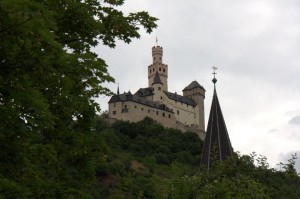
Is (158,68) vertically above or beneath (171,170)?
above

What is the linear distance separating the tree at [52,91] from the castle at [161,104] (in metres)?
98.3

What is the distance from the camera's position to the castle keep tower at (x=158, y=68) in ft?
417

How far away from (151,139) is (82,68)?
308 ft

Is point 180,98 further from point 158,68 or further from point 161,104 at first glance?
point 158,68

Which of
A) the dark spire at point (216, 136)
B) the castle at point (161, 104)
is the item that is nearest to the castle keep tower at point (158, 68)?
the castle at point (161, 104)

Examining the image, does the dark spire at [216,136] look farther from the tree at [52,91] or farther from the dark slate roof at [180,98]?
the dark slate roof at [180,98]

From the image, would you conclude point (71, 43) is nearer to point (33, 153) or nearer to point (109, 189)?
point (33, 153)

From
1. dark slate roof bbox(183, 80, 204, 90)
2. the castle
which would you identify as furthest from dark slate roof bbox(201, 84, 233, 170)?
dark slate roof bbox(183, 80, 204, 90)

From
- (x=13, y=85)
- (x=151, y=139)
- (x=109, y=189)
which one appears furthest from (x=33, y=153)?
(x=151, y=139)

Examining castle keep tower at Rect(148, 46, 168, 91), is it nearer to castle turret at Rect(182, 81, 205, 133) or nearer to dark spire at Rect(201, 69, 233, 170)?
castle turret at Rect(182, 81, 205, 133)

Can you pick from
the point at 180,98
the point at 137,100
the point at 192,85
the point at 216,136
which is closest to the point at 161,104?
the point at 137,100

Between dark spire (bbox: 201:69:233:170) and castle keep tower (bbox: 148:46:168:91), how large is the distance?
8317cm

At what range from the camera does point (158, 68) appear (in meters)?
129

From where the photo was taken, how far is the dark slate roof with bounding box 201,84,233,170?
36.5m
